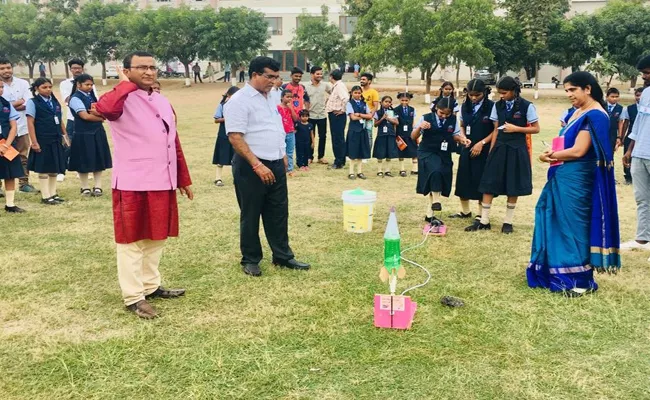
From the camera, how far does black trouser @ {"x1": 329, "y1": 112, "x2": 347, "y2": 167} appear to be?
10688 mm

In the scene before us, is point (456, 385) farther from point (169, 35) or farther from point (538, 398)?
point (169, 35)

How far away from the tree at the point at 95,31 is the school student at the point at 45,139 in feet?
108

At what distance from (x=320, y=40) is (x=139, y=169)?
117 feet

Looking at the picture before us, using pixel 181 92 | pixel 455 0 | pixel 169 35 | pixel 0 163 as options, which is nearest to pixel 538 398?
pixel 0 163

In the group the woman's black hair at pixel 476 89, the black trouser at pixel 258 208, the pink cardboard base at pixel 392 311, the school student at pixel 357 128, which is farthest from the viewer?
the school student at pixel 357 128

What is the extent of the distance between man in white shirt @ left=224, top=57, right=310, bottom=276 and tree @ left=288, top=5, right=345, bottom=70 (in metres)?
34.5

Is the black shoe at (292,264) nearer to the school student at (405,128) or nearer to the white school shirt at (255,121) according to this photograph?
the white school shirt at (255,121)

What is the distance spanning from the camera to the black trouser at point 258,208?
15.9 feet

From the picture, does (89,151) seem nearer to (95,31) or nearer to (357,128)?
(357,128)

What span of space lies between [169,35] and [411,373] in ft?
120

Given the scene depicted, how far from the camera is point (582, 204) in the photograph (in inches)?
180

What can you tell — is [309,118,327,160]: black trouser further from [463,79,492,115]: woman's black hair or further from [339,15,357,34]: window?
[339,15,357,34]: window

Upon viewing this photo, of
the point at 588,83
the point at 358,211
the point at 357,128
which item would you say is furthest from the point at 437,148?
the point at 357,128

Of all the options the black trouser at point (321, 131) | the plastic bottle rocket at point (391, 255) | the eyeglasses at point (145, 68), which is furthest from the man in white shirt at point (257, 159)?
the black trouser at point (321, 131)
